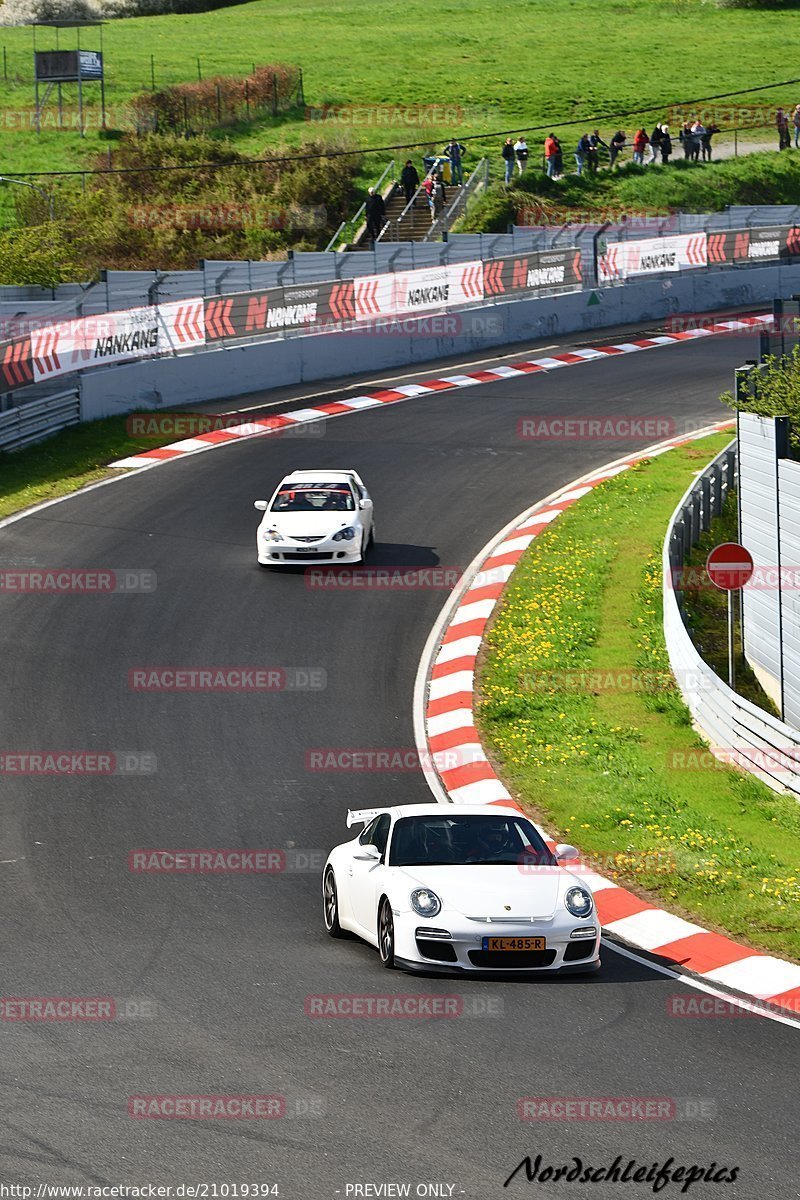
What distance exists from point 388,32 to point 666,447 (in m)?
77.5

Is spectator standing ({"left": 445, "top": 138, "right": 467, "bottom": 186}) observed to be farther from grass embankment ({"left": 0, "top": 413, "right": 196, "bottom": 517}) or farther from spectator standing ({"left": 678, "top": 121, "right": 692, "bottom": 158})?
grass embankment ({"left": 0, "top": 413, "right": 196, "bottom": 517})

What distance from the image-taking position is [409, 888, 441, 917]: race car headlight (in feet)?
38.7

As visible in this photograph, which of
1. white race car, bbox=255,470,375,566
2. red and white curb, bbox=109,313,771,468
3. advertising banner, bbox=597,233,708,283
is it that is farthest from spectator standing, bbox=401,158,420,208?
white race car, bbox=255,470,375,566

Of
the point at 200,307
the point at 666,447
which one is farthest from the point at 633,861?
the point at 200,307

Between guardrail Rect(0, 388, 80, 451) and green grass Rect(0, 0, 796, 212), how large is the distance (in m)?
39.2

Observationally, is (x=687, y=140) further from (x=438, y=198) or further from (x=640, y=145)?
(x=438, y=198)

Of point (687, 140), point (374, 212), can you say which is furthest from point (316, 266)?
point (687, 140)

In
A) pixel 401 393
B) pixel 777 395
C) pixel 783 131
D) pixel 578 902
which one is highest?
pixel 783 131

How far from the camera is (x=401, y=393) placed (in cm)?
3644

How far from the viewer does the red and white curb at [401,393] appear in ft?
103

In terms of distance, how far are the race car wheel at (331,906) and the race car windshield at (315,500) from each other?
38.8 feet

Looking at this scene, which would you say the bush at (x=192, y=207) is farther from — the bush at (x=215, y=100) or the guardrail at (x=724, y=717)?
the guardrail at (x=724, y=717)

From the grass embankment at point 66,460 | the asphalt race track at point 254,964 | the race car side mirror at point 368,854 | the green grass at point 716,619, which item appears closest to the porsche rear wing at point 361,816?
the asphalt race track at point 254,964

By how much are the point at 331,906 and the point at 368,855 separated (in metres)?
0.91
